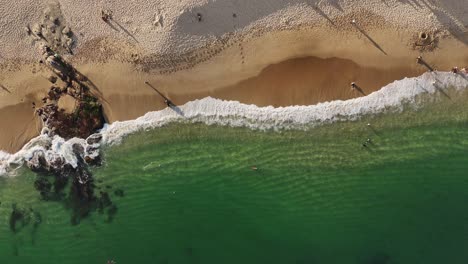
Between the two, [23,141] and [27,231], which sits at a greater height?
[23,141]

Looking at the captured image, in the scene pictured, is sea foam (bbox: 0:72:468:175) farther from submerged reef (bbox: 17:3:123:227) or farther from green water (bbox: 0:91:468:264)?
green water (bbox: 0:91:468:264)

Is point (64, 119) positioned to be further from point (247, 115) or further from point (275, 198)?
point (275, 198)

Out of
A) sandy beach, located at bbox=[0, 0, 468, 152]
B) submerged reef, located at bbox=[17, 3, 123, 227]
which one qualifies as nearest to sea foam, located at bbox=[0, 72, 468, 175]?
submerged reef, located at bbox=[17, 3, 123, 227]

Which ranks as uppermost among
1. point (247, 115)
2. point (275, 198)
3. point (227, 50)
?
point (227, 50)

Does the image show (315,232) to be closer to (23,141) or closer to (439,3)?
(439,3)

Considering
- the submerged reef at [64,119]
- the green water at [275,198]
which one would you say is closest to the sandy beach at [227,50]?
the submerged reef at [64,119]

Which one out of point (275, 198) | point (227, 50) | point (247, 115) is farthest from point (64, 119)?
point (275, 198)

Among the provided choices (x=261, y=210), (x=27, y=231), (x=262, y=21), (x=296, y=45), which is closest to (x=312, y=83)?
(x=296, y=45)
